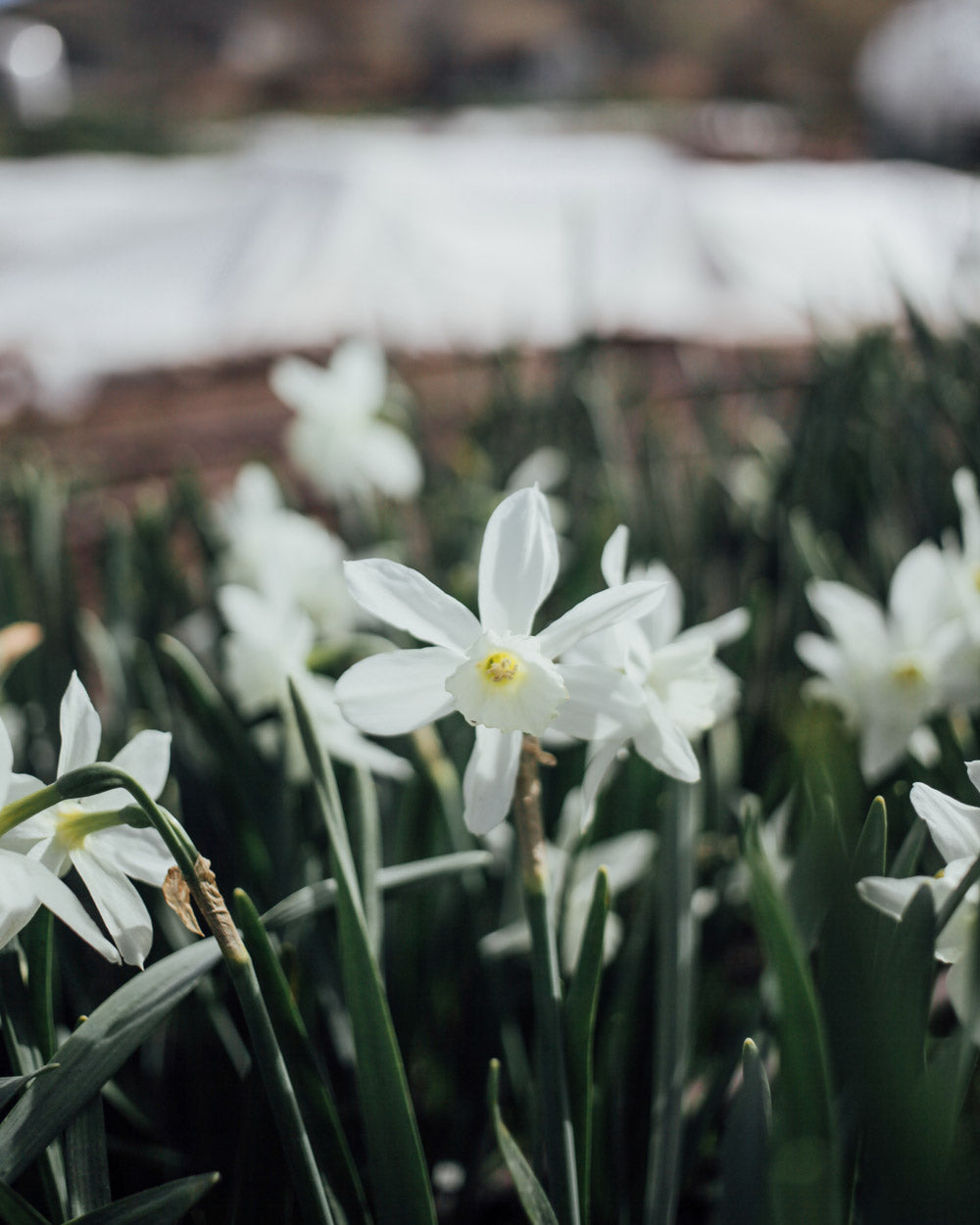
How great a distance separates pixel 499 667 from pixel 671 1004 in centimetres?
20

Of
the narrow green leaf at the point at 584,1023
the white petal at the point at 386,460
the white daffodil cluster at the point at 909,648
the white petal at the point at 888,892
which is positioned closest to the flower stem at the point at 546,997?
the narrow green leaf at the point at 584,1023

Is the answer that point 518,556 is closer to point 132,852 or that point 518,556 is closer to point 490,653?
point 490,653

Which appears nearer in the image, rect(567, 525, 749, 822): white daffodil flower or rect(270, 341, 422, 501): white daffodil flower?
rect(567, 525, 749, 822): white daffodil flower

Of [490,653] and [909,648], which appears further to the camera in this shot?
[909,648]

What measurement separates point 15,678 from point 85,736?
1.89 ft

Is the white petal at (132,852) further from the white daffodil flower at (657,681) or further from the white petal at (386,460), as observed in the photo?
the white petal at (386,460)

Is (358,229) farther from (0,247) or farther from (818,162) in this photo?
(818,162)

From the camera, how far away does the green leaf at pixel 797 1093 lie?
0.90ft

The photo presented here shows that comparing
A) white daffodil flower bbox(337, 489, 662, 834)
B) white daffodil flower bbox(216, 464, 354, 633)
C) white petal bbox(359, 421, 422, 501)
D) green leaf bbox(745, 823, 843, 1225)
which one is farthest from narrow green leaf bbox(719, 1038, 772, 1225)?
white petal bbox(359, 421, 422, 501)

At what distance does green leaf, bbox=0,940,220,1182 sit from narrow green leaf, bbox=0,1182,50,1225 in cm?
1

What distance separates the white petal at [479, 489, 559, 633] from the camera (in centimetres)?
36

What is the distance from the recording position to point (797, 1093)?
296 mm

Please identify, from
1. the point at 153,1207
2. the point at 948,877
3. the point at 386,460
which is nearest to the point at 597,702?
the point at 948,877

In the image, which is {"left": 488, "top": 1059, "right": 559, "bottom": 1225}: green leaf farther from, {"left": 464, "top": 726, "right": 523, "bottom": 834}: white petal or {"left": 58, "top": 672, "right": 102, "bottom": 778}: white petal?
{"left": 58, "top": 672, "right": 102, "bottom": 778}: white petal
